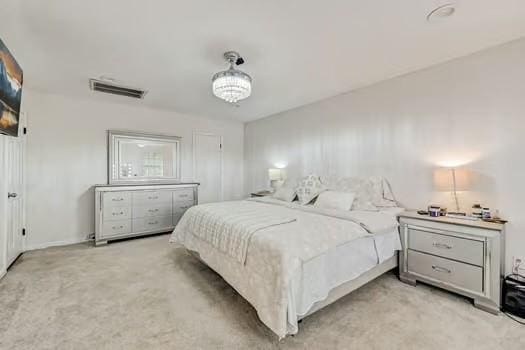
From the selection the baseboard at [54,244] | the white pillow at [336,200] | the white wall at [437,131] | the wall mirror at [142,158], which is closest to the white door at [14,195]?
the baseboard at [54,244]

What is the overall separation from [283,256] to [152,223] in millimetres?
3421

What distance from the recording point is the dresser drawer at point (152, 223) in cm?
407

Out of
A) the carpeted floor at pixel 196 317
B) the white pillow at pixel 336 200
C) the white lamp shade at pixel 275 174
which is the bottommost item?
the carpeted floor at pixel 196 317

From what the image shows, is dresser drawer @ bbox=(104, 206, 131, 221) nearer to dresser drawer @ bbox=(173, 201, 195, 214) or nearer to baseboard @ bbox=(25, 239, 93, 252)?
baseboard @ bbox=(25, 239, 93, 252)

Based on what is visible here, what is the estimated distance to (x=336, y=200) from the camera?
311 cm

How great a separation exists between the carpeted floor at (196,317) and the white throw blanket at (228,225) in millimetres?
516

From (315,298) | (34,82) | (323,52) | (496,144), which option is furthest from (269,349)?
(34,82)

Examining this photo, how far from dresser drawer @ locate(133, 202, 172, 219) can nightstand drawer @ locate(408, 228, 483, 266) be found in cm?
395

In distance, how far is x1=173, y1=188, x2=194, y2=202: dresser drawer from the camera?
4492mm

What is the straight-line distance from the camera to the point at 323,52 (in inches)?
95.0

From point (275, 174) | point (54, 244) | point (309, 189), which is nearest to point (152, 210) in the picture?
point (54, 244)

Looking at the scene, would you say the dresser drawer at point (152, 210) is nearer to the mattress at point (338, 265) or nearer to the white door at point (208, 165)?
the white door at point (208, 165)

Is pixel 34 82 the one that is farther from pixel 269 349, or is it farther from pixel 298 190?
pixel 269 349

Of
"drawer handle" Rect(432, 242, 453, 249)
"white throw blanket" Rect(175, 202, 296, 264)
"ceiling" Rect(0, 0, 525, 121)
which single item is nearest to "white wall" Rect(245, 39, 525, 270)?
"ceiling" Rect(0, 0, 525, 121)
